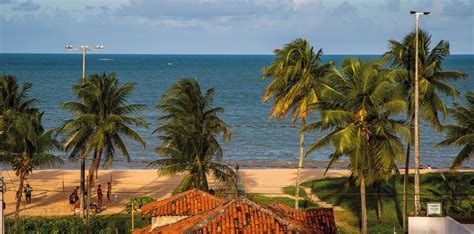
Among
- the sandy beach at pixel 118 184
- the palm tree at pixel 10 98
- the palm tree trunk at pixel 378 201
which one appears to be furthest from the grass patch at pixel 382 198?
the palm tree at pixel 10 98

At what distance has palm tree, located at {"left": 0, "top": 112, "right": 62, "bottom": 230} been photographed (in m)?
40.0

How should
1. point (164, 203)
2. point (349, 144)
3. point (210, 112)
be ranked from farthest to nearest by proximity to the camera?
point (210, 112) < point (349, 144) < point (164, 203)

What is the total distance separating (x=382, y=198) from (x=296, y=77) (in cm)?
824

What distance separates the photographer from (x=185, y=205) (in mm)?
31625

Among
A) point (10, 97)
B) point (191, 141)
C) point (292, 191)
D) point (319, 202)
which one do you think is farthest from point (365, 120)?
point (10, 97)

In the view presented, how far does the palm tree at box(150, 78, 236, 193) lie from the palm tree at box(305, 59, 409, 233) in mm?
5576

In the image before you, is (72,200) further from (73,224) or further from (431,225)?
(431,225)

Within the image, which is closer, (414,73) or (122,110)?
(414,73)

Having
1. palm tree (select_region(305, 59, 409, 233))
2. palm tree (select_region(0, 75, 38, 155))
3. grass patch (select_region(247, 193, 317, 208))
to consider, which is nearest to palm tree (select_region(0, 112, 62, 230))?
palm tree (select_region(0, 75, 38, 155))

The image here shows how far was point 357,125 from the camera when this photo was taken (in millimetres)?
36875

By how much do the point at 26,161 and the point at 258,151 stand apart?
40047 millimetres

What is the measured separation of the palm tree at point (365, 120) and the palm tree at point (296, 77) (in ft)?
11.8

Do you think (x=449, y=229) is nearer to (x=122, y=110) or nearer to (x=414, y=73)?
(x=414, y=73)

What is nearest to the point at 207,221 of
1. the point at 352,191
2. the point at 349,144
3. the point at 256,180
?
the point at 349,144
